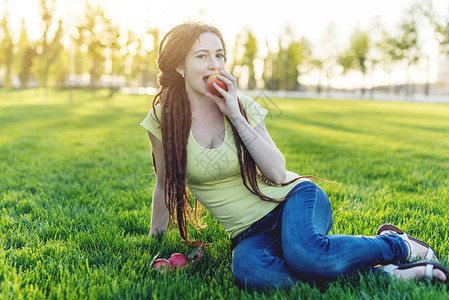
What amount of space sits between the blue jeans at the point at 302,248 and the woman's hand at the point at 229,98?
0.66 meters

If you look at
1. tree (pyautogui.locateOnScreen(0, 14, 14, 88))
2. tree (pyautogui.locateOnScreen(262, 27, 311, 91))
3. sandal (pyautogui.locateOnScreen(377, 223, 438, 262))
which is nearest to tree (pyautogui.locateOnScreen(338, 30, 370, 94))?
tree (pyautogui.locateOnScreen(262, 27, 311, 91))

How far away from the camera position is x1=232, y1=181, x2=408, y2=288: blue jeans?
84.8 inches

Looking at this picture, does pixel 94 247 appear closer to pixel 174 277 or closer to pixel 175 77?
pixel 174 277

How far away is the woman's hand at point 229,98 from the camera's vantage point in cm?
242

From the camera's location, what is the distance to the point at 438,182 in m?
4.67

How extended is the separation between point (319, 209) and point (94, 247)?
1666 mm

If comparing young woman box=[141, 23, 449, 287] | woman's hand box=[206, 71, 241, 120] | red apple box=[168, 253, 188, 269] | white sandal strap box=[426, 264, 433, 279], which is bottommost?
red apple box=[168, 253, 188, 269]

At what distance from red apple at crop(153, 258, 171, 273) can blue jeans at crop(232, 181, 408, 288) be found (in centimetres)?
45

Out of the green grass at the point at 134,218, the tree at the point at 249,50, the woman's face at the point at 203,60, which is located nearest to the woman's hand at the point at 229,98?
the woman's face at the point at 203,60

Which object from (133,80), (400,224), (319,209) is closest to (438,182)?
(400,224)

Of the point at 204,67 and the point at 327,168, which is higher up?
the point at 204,67

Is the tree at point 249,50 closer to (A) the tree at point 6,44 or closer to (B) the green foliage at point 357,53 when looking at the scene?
(B) the green foliage at point 357,53

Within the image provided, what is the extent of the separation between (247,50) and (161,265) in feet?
165

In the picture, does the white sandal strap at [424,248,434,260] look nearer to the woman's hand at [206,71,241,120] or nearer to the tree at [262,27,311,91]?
the woman's hand at [206,71,241,120]
